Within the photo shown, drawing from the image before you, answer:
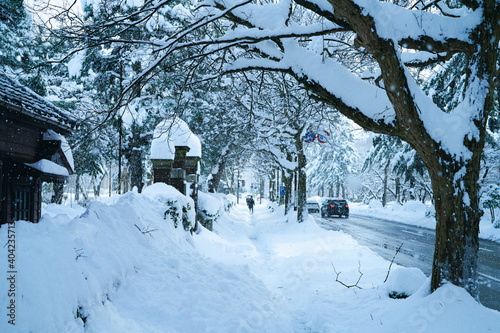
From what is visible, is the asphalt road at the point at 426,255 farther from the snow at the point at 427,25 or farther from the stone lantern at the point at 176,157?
the stone lantern at the point at 176,157

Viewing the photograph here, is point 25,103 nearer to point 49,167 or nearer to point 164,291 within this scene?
point 49,167

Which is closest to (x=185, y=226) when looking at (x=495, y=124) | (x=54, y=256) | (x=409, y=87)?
(x=54, y=256)

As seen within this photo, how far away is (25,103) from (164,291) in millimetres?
4489

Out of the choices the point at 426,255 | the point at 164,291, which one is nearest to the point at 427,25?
the point at 164,291

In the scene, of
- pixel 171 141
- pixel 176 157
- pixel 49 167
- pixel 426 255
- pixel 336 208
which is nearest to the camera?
pixel 49 167

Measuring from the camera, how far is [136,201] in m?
6.23

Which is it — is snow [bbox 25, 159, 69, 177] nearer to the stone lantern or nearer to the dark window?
the dark window

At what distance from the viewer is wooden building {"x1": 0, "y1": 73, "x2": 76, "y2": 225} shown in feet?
18.4

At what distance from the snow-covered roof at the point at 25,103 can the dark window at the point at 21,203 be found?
1.95 meters

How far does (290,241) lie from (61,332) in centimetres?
1015

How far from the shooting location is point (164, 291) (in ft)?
13.8

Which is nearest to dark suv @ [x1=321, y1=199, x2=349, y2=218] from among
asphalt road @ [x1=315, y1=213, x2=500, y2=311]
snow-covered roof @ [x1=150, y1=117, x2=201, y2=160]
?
asphalt road @ [x1=315, y1=213, x2=500, y2=311]

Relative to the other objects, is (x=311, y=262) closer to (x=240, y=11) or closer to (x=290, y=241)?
(x=290, y=241)

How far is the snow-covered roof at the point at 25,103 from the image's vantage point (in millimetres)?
5066
